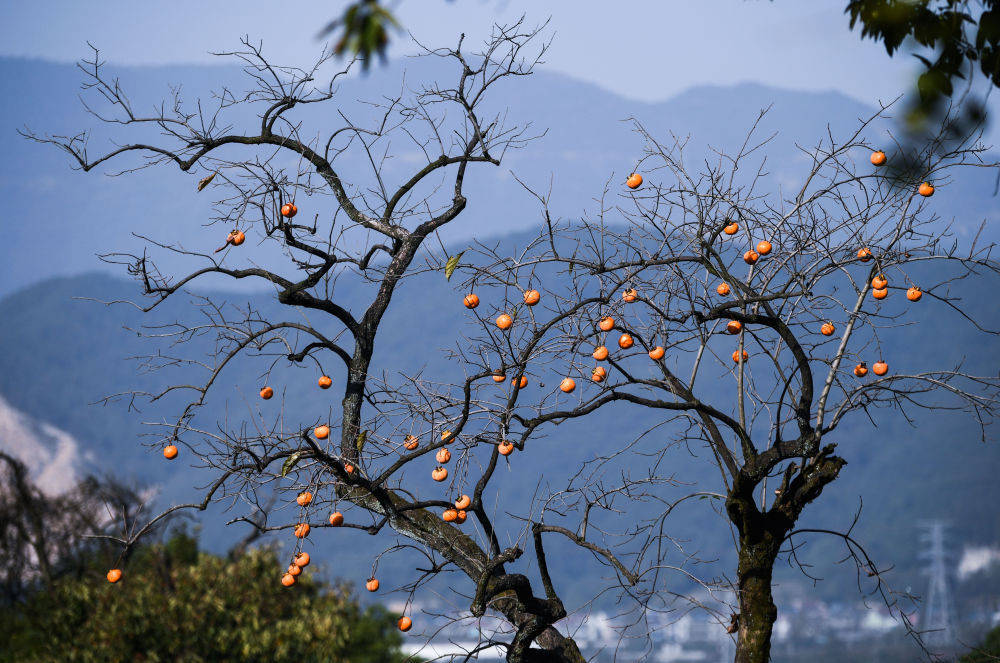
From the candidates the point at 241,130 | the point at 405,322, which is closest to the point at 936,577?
the point at 405,322

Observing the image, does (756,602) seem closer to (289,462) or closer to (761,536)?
(761,536)

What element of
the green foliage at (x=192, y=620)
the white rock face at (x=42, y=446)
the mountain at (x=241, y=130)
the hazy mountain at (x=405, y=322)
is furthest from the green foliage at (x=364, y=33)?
the mountain at (x=241, y=130)

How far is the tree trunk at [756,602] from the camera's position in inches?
146

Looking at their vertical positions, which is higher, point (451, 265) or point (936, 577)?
point (936, 577)

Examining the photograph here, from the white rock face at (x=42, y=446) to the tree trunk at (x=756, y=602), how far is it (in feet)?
202

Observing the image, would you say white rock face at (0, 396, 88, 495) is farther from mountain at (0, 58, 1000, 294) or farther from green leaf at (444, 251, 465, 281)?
green leaf at (444, 251, 465, 281)

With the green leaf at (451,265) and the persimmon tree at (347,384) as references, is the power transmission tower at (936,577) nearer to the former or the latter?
the persimmon tree at (347,384)

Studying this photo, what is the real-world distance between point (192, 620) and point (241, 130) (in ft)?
302

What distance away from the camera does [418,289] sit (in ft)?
284

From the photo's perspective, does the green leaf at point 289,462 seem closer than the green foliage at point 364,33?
No

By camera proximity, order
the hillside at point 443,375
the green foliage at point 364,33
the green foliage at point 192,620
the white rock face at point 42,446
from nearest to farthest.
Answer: the green foliage at point 364,33 → the green foliage at point 192,620 → the hillside at point 443,375 → the white rock face at point 42,446

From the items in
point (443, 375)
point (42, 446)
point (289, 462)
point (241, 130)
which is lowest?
point (289, 462)

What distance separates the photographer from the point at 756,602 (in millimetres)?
3750

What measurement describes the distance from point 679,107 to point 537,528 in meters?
140
